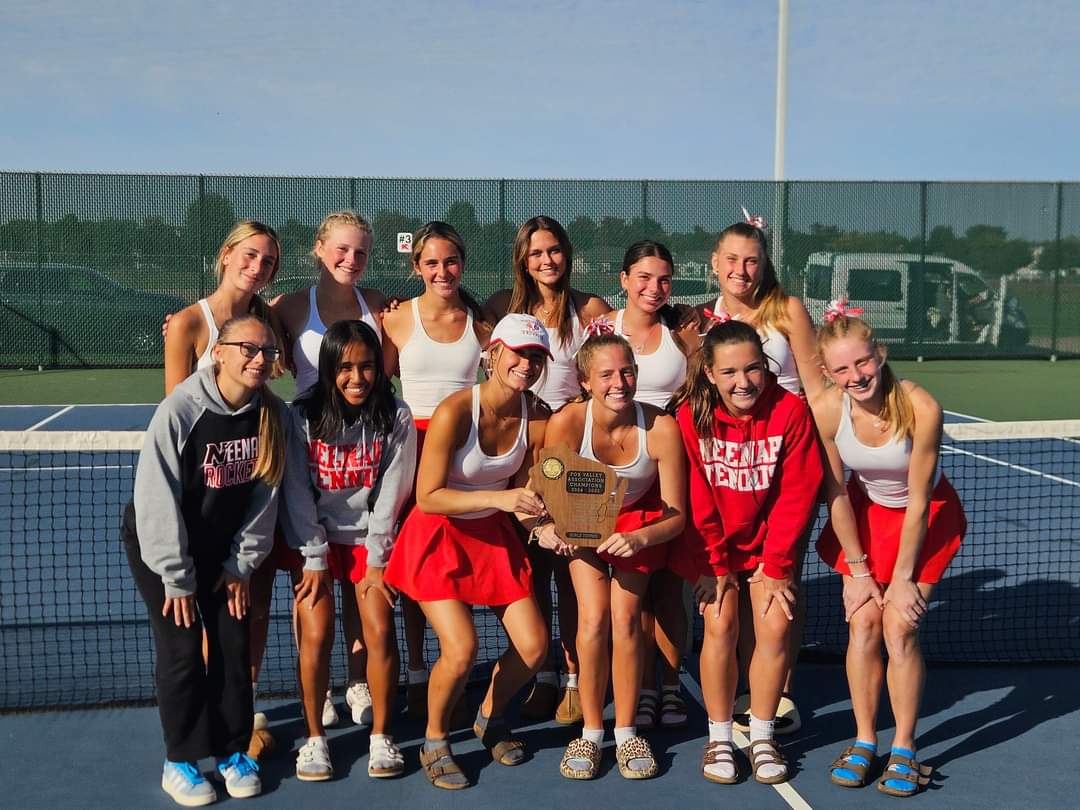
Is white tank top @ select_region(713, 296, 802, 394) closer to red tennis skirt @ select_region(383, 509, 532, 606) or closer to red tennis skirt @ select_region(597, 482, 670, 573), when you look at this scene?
red tennis skirt @ select_region(597, 482, 670, 573)

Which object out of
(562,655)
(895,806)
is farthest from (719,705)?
(562,655)

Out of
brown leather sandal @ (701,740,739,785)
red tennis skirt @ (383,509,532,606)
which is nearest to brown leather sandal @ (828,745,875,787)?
brown leather sandal @ (701,740,739,785)

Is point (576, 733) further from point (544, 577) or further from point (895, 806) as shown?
point (895, 806)

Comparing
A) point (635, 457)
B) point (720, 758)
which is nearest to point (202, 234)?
point (635, 457)

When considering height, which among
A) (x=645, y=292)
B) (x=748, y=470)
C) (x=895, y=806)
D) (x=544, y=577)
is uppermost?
(x=645, y=292)

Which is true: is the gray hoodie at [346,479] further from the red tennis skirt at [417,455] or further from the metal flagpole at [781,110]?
the metal flagpole at [781,110]

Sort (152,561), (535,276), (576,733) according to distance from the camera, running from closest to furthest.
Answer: (152,561) → (576,733) → (535,276)

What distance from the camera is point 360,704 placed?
3.95 m

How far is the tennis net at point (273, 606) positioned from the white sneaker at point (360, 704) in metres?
0.37

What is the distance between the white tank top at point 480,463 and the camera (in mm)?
3520

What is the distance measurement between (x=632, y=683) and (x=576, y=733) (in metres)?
0.46

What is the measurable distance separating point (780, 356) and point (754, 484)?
71 cm

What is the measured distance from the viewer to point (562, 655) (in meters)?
4.58

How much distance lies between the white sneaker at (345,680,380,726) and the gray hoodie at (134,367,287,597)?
2.46 ft
